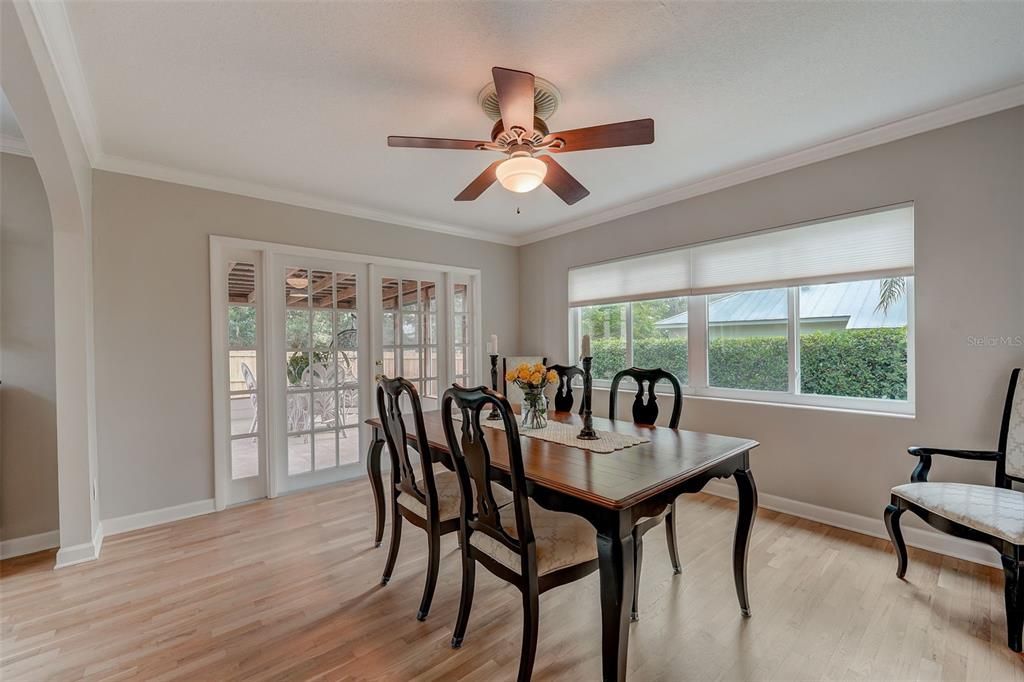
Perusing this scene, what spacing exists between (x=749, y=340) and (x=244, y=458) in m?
4.06

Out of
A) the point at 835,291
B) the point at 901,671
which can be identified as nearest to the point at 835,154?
the point at 835,291

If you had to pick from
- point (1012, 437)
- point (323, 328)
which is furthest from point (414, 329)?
point (1012, 437)

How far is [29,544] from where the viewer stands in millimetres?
2592

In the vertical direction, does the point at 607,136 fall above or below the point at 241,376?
above

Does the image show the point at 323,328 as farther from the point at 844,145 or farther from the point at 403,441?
the point at 844,145

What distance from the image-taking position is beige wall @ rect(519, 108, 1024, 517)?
7.36 feet

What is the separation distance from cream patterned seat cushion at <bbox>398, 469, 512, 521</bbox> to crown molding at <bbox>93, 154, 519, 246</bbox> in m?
2.65

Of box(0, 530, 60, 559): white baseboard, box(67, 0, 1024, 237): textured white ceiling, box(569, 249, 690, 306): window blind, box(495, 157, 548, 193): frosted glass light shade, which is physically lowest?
box(0, 530, 60, 559): white baseboard

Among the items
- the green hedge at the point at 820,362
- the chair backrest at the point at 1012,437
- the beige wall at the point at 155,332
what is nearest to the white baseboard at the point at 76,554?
the beige wall at the point at 155,332

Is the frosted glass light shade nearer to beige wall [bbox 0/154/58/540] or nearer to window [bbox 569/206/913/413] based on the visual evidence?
window [bbox 569/206/913/413]

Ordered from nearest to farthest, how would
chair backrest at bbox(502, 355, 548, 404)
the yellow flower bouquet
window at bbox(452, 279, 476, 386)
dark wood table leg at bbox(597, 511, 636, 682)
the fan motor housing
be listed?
1. dark wood table leg at bbox(597, 511, 636, 682)
2. the fan motor housing
3. the yellow flower bouquet
4. window at bbox(452, 279, 476, 386)
5. chair backrest at bbox(502, 355, 548, 404)

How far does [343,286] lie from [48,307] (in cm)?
183

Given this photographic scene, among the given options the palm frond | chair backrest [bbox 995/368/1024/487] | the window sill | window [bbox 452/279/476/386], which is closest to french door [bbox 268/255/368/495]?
window [bbox 452/279/476/386]

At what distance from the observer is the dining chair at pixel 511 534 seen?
151cm
